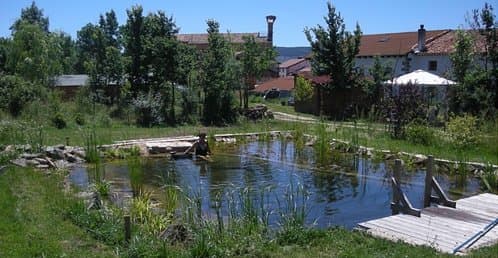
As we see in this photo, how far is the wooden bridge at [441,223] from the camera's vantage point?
6531 mm

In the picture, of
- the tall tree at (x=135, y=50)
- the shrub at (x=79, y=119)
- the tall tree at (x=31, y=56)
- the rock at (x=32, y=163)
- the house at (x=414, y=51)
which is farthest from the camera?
the tall tree at (x=31, y=56)

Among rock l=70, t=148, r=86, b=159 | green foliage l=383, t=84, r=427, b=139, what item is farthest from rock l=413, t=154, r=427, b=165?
rock l=70, t=148, r=86, b=159

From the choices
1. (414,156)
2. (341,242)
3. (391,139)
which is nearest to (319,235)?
(341,242)

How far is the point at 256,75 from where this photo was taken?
28.3m

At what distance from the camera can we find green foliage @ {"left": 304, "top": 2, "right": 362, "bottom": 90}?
25812 millimetres

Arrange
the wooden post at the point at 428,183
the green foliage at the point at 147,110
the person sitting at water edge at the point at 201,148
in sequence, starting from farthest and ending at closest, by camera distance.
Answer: the green foliage at the point at 147,110 < the person sitting at water edge at the point at 201,148 < the wooden post at the point at 428,183

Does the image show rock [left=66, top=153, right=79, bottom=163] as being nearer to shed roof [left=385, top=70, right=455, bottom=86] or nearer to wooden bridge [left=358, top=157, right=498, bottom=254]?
wooden bridge [left=358, top=157, right=498, bottom=254]

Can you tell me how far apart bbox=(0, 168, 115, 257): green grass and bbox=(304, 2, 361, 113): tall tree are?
18.5 m

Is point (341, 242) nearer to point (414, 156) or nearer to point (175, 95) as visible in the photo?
point (414, 156)

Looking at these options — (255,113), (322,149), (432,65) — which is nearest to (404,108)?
(322,149)

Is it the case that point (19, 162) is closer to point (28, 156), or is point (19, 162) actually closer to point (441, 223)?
point (28, 156)

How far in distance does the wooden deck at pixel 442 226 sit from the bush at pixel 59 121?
14421mm

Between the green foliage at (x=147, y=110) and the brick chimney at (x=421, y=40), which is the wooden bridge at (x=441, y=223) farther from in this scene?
the brick chimney at (x=421, y=40)

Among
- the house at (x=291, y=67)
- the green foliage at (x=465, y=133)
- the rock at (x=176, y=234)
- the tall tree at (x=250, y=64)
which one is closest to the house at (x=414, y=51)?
the tall tree at (x=250, y=64)
